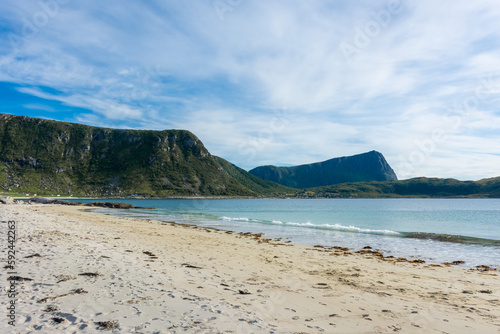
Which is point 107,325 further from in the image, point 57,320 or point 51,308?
point 51,308

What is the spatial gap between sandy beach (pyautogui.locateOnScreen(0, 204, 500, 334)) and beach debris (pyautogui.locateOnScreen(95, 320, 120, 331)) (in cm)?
4

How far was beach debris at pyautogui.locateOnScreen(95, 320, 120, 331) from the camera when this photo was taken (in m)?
5.94

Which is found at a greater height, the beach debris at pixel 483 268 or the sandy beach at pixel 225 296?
the sandy beach at pixel 225 296

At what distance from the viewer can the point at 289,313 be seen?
7797 millimetres

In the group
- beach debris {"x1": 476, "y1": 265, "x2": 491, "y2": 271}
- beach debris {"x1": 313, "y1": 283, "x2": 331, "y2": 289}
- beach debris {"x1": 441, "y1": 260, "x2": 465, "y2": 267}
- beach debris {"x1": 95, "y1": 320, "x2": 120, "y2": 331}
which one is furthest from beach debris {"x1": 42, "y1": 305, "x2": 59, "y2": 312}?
beach debris {"x1": 476, "y1": 265, "x2": 491, "y2": 271}

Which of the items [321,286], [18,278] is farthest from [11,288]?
[321,286]

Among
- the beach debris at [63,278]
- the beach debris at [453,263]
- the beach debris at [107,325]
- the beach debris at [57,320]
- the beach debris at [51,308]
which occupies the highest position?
the beach debris at [57,320]

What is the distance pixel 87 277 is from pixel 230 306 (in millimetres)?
5346

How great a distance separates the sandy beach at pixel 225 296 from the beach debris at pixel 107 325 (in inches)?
1.7

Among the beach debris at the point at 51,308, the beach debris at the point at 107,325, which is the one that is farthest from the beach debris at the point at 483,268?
the beach debris at the point at 51,308

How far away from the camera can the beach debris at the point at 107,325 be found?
5.94 m

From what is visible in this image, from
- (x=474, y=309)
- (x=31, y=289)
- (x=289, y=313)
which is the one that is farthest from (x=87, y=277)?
(x=474, y=309)

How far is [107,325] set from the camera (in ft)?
19.9

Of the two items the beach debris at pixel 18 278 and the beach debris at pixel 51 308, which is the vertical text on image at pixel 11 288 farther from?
the beach debris at pixel 51 308
